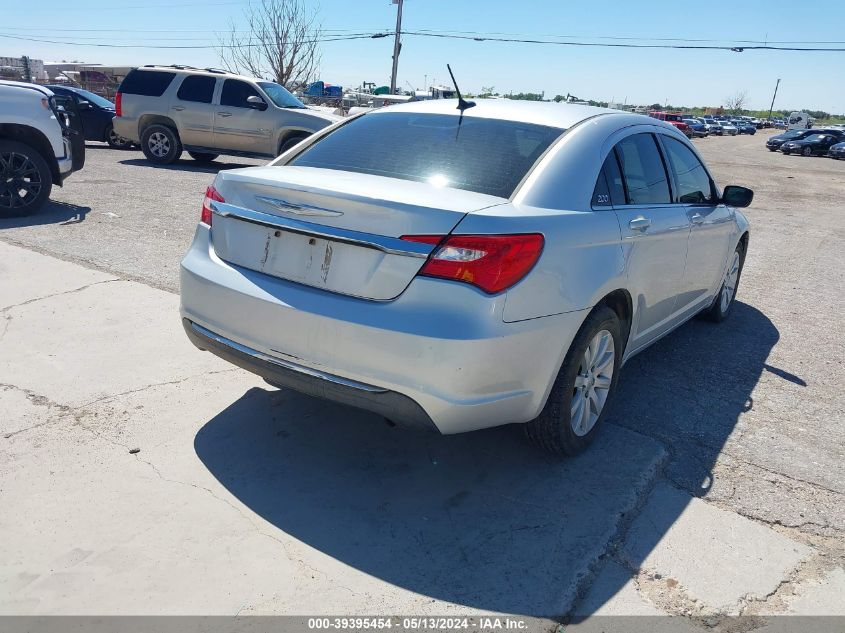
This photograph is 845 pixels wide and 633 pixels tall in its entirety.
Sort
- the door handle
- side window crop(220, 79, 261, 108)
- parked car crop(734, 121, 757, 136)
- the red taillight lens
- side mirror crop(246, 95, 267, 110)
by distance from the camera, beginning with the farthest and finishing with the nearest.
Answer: parked car crop(734, 121, 757, 136), side window crop(220, 79, 261, 108), side mirror crop(246, 95, 267, 110), the door handle, the red taillight lens

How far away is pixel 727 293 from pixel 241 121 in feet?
36.1

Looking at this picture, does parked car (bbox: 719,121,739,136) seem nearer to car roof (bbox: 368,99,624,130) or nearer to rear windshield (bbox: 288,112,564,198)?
car roof (bbox: 368,99,624,130)

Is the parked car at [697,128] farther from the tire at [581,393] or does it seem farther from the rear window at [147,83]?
the tire at [581,393]

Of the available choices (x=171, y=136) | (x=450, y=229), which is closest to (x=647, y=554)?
(x=450, y=229)

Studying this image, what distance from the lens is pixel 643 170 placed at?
13.5 ft

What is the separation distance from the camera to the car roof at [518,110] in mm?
3707

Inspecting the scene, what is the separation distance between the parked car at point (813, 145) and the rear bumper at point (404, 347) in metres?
47.3

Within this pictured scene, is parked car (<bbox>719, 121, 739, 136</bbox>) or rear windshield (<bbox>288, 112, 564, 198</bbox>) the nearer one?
rear windshield (<bbox>288, 112, 564, 198</bbox>)

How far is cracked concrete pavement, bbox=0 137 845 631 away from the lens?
258 cm

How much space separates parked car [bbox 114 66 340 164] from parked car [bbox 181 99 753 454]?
10918 mm

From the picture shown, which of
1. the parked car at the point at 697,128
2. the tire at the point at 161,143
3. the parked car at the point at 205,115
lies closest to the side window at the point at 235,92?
the parked car at the point at 205,115

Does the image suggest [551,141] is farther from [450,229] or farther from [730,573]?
[730,573]

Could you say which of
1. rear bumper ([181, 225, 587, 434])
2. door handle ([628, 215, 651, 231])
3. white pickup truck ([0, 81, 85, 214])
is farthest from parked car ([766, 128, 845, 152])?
rear bumper ([181, 225, 587, 434])

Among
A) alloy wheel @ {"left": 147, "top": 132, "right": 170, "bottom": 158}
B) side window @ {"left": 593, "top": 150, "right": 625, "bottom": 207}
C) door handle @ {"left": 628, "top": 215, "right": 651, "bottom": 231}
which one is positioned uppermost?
side window @ {"left": 593, "top": 150, "right": 625, "bottom": 207}
